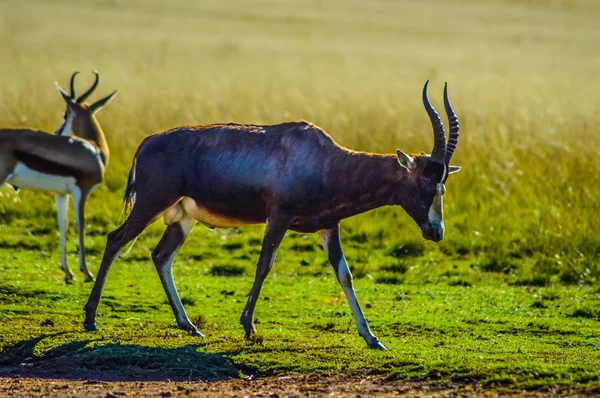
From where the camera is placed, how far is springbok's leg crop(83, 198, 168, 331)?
9672 millimetres

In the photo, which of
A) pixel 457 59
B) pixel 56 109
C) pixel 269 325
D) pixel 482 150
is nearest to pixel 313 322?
pixel 269 325

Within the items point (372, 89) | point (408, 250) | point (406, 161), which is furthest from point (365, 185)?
point (372, 89)

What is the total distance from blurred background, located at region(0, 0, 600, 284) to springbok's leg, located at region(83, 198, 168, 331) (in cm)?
333

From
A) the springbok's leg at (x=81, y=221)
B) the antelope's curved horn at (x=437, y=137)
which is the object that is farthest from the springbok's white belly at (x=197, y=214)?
the springbok's leg at (x=81, y=221)

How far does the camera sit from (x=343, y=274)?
31.1ft

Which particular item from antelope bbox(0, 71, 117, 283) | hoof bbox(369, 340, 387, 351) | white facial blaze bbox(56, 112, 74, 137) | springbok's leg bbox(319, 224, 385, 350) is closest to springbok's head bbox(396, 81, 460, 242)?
springbok's leg bbox(319, 224, 385, 350)

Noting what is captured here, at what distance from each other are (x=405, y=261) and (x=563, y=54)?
3102 cm

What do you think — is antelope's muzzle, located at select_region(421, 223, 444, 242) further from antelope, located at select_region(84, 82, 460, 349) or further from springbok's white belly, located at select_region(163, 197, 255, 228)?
springbok's white belly, located at select_region(163, 197, 255, 228)

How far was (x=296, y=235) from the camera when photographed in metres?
14.2

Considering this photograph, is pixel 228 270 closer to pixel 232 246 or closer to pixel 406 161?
pixel 232 246

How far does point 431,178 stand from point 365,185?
59 centimetres

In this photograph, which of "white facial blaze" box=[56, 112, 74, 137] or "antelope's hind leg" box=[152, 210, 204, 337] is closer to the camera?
"antelope's hind leg" box=[152, 210, 204, 337]

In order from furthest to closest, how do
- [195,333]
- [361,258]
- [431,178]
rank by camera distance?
[361,258], [195,333], [431,178]

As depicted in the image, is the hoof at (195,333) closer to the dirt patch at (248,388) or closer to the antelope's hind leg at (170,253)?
the antelope's hind leg at (170,253)
